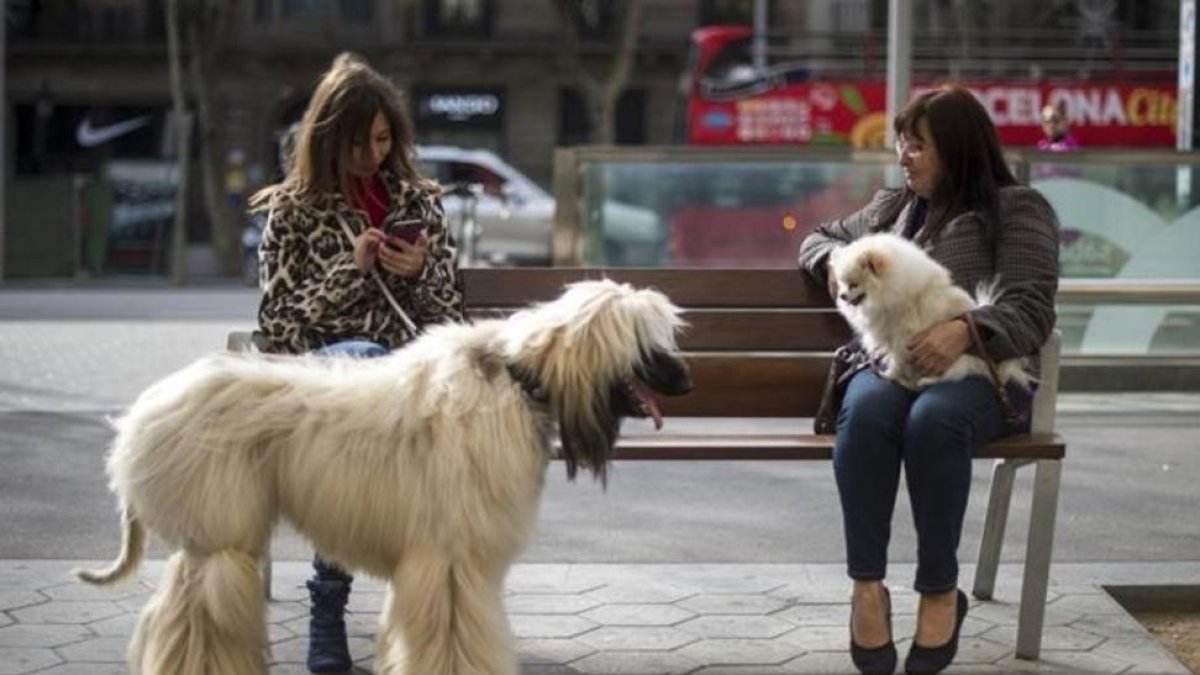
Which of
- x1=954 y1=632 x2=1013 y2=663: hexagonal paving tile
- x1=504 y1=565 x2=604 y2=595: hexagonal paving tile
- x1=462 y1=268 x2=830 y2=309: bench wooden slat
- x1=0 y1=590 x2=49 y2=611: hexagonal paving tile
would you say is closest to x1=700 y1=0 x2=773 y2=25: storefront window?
x1=504 y1=565 x2=604 y2=595: hexagonal paving tile

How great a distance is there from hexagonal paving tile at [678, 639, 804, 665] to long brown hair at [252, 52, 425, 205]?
1627 mm

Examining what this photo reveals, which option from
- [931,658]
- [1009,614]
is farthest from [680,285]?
[931,658]

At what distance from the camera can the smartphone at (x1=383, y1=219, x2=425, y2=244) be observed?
197 inches

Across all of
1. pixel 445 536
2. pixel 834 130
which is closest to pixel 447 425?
pixel 445 536

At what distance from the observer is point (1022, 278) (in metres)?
5.01

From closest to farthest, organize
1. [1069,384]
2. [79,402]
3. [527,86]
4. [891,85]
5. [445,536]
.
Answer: [445,536], [79,402], [1069,384], [891,85], [527,86]

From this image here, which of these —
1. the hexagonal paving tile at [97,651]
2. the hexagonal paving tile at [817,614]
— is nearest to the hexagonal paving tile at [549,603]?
the hexagonal paving tile at [817,614]

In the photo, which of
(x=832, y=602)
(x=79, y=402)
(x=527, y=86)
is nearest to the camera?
(x=832, y=602)

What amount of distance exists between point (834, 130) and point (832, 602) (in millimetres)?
21035

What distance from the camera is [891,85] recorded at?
13633 millimetres

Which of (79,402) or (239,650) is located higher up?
(239,650)

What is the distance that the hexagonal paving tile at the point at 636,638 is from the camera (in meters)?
5.27

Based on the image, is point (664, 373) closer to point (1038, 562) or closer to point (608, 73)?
point (1038, 562)

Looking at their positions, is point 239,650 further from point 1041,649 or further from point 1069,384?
point 1069,384
